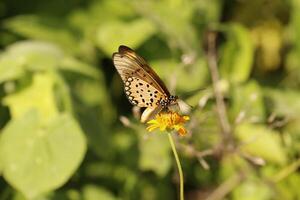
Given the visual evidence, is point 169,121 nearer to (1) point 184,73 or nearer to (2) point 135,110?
(2) point 135,110

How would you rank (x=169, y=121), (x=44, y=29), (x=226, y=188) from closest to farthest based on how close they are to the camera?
(x=169, y=121) < (x=226, y=188) < (x=44, y=29)

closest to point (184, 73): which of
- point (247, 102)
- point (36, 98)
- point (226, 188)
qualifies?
point (247, 102)

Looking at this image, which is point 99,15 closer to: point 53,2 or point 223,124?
point 53,2

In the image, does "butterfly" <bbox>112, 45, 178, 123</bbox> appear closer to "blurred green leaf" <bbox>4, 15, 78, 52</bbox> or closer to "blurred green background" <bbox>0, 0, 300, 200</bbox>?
"blurred green background" <bbox>0, 0, 300, 200</bbox>

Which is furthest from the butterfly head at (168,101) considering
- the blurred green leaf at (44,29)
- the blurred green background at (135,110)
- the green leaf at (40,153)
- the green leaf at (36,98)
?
the blurred green leaf at (44,29)

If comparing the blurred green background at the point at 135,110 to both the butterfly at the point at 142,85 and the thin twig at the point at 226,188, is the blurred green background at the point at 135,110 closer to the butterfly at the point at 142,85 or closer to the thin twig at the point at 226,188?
the thin twig at the point at 226,188
